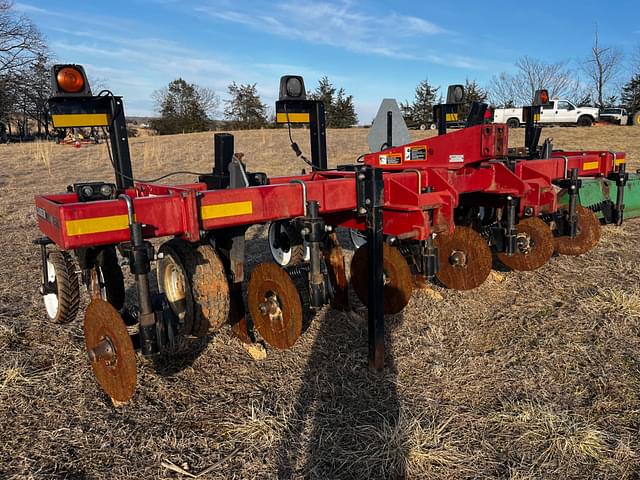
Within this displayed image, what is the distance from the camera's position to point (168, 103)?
4259 centimetres

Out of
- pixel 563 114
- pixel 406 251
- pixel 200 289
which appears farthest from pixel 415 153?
pixel 563 114

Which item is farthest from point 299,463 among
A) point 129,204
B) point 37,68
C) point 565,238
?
point 37,68

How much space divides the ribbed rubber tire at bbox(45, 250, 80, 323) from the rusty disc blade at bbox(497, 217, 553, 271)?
290cm

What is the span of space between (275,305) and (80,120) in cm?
161

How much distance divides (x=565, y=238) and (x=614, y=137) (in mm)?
17434

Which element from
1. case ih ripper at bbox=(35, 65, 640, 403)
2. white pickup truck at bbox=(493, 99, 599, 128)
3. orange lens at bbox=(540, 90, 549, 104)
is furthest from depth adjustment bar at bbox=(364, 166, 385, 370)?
white pickup truck at bbox=(493, 99, 599, 128)

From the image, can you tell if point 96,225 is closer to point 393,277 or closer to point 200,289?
point 200,289

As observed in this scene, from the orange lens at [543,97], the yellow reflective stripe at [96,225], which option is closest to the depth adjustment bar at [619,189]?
the orange lens at [543,97]

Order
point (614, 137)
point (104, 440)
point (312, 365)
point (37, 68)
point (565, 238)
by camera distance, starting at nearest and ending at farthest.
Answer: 1. point (104, 440)
2. point (312, 365)
3. point (565, 238)
4. point (614, 137)
5. point (37, 68)

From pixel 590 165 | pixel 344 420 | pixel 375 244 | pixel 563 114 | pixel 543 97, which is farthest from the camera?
pixel 563 114

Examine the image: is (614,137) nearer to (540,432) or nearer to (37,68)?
(540,432)

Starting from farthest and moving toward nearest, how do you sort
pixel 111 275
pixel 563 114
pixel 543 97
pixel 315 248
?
pixel 563 114 < pixel 543 97 < pixel 111 275 < pixel 315 248

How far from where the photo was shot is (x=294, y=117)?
422 centimetres

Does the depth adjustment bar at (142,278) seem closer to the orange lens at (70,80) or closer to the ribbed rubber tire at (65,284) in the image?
the ribbed rubber tire at (65,284)
